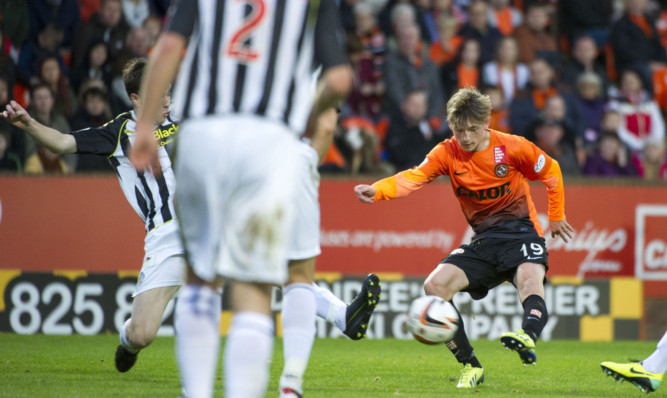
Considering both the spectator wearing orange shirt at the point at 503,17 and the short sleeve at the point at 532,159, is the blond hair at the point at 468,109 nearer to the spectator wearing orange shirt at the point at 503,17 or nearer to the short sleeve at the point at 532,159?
the short sleeve at the point at 532,159

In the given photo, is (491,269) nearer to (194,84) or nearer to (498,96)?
(194,84)

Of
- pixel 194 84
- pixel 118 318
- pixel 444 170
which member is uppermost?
pixel 194 84

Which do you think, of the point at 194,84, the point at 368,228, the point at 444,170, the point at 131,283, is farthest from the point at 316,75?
the point at 368,228

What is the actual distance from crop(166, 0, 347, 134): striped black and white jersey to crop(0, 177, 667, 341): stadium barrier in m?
6.62

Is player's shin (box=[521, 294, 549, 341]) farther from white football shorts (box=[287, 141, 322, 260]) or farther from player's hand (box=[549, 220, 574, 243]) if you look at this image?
white football shorts (box=[287, 141, 322, 260])

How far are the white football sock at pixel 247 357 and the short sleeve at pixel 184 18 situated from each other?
1014mm

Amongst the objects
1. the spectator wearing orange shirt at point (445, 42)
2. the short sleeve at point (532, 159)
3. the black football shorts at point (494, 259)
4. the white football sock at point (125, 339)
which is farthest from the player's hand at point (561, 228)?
the spectator wearing orange shirt at point (445, 42)

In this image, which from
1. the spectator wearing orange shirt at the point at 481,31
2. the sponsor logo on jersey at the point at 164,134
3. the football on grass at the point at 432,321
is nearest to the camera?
the football on grass at the point at 432,321

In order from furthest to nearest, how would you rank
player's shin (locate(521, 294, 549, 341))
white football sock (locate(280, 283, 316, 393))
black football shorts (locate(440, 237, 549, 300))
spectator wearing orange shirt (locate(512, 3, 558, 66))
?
spectator wearing orange shirt (locate(512, 3, 558, 66)), black football shorts (locate(440, 237, 549, 300)), player's shin (locate(521, 294, 549, 341)), white football sock (locate(280, 283, 316, 393))

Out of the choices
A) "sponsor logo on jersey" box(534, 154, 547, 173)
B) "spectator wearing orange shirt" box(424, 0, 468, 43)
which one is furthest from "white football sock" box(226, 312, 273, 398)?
"spectator wearing orange shirt" box(424, 0, 468, 43)

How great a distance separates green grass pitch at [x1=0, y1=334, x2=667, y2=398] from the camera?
18.8 feet

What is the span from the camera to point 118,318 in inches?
382

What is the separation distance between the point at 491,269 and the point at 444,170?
758mm

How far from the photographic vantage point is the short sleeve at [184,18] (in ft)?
10.9
